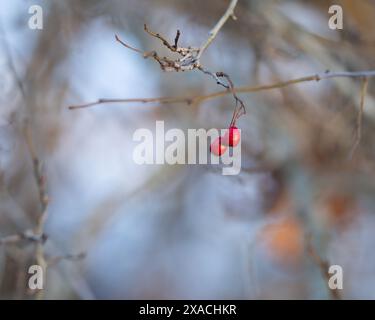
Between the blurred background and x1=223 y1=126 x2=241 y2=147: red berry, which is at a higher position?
the blurred background

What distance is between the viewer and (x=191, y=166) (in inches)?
79.4

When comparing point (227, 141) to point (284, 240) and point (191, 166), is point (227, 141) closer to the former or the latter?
point (191, 166)

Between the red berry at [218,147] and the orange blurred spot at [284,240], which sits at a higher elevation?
the orange blurred spot at [284,240]

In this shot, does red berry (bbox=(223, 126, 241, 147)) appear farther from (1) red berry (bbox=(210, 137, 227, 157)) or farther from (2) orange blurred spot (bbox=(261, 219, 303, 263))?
(2) orange blurred spot (bbox=(261, 219, 303, 263))

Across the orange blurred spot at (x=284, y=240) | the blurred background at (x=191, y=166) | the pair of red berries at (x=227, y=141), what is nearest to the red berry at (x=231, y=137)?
the pair of red berries at (x=227, y=141)

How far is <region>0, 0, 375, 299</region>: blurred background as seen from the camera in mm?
1541

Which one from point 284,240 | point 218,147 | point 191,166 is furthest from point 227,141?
point 284,240

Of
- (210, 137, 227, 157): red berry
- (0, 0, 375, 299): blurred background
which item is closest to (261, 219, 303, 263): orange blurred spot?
(0, 0, 375, 299): blurred background

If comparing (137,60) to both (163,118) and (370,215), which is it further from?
(370,215)

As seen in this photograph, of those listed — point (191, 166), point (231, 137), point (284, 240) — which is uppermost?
point (191, 166)

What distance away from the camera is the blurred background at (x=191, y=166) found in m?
1.54

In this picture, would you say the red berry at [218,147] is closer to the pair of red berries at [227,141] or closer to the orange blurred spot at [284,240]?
the pair of red berries at [227,141]

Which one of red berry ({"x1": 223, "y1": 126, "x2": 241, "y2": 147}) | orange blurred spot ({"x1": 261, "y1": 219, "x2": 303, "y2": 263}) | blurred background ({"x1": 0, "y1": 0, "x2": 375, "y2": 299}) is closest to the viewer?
red berry ({"x1": 223, "y1": 126, "x2": 241, "y2": 147})
